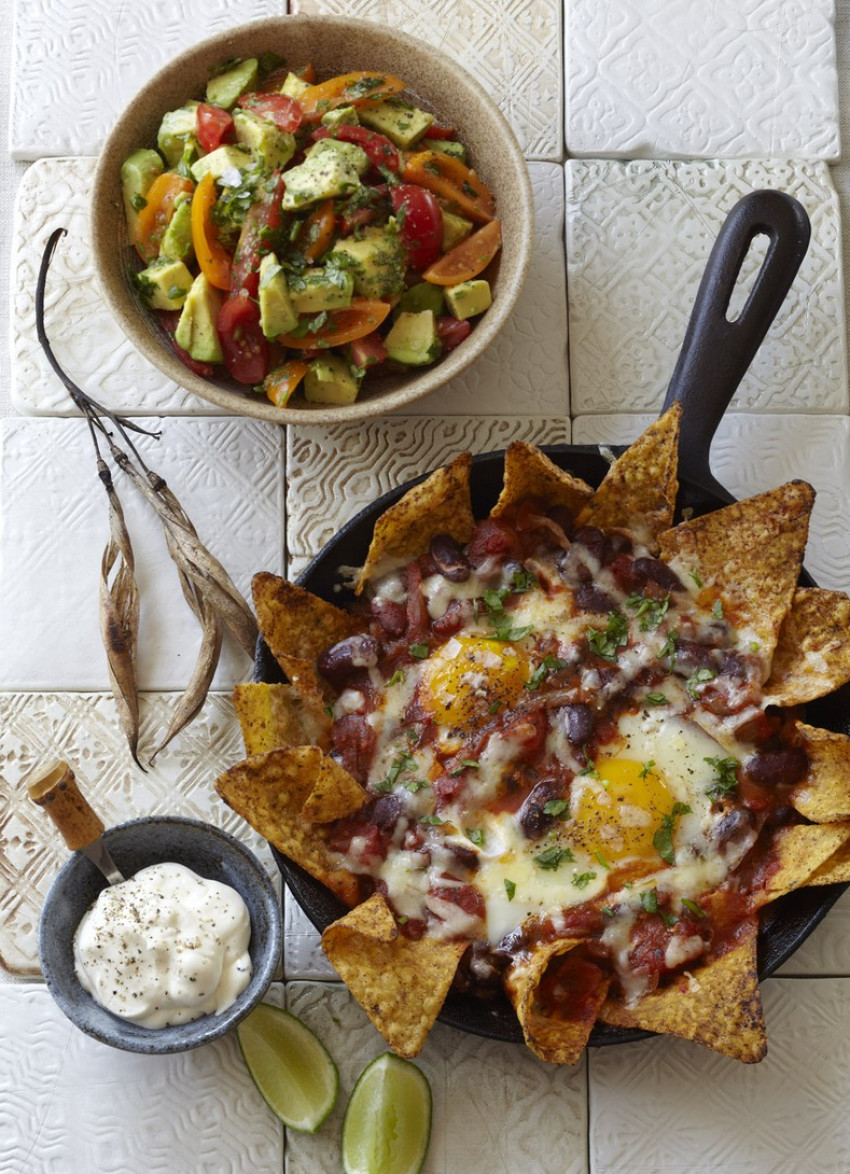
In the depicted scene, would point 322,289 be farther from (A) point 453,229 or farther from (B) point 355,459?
(B) point 355,459

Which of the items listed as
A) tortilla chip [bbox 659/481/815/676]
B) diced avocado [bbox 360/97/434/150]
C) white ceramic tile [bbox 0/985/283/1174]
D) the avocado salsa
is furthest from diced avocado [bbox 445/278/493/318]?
white ceramic tile [bbox 0/985/283/1174]

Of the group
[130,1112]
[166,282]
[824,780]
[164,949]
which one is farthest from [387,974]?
[166,282]

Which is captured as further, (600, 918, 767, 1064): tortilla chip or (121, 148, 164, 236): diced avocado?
(121, 148, 164, 236): diced avocado

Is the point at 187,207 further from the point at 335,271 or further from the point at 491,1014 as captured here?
the point at 491,1014

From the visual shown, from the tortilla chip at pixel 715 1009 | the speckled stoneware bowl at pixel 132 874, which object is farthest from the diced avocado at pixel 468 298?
the tortilla chip at pixel 715 1009

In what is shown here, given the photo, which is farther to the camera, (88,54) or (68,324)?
(88,54)

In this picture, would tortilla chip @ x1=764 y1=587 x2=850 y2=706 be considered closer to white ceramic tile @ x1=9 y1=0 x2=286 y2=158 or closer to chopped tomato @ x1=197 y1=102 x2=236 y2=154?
chopped tomato @ x1=197 y1=102 x2=236 y2=154
